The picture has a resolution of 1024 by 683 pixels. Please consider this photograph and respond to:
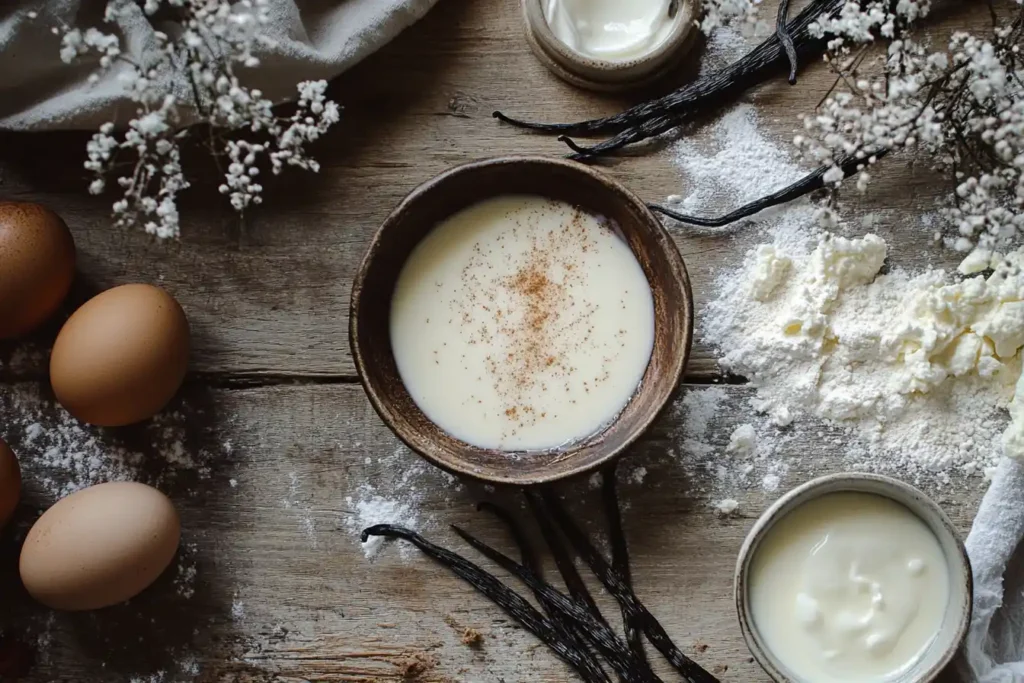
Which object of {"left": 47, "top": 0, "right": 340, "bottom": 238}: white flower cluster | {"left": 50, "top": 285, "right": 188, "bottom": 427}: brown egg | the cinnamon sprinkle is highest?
{"left": 47, "top": 0, "right": 340, "bottom": 238}: white flower cluster

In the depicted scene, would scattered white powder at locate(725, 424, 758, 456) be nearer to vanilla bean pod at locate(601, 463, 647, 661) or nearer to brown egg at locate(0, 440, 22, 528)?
vanilla bean pod at locate(601, 463, 647, 661)

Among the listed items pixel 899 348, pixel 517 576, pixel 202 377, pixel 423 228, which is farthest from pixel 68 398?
pixel 899 348

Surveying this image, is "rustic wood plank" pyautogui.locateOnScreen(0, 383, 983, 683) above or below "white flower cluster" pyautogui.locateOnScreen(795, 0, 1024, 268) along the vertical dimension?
below

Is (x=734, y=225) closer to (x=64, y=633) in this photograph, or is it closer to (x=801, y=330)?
(x=801, y=330)

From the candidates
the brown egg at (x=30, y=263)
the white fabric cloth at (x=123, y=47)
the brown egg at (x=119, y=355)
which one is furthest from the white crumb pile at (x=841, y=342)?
the brown egg at (x=30, y=263)

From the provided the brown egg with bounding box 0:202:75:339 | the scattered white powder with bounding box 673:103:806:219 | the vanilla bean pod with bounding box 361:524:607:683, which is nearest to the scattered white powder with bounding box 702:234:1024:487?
the scattered white powder with bounding box 673:103:806:219

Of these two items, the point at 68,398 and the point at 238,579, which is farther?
the point at 238,579

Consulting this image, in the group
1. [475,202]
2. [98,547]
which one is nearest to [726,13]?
[475,202]
